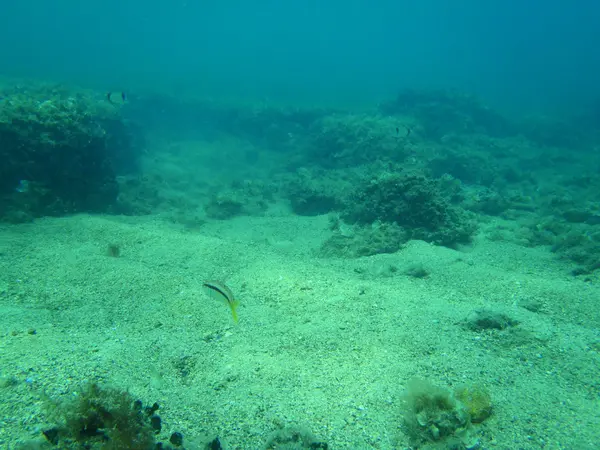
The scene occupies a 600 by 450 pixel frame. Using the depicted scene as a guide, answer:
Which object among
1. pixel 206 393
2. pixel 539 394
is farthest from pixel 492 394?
pixel 206 393

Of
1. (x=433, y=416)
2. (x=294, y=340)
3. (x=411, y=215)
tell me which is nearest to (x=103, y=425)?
(x=294, y=340)

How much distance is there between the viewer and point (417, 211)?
9250 mm

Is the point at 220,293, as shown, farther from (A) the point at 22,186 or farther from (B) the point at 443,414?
(A) the point at 22,186

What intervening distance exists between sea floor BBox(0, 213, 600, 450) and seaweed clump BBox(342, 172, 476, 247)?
3.68 feet

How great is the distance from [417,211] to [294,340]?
592 centimetres

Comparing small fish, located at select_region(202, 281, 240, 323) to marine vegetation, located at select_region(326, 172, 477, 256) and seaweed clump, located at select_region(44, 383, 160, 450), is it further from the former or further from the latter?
marine vegetation, located at select_region(326, 172, 477, 256)

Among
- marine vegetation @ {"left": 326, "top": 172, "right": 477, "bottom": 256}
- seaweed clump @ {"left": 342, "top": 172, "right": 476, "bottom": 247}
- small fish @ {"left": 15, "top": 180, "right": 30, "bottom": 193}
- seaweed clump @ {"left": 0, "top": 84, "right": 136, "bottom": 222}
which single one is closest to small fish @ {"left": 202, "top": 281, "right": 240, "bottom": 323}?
marine vegetation @ {"left": 326, "top": 172, "right": 477, "bottom": 256}

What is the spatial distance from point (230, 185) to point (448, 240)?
10.5 metres

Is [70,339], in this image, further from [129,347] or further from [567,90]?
[567,90]

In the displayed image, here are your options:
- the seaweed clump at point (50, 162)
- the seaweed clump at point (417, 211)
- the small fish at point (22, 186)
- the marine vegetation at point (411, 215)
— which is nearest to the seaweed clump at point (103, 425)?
the marine vegetation at point (411, 215)

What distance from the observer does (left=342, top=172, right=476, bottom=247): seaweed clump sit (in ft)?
29.5

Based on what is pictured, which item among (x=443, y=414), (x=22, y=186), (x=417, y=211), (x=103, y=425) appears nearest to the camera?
(x=103, y=425)

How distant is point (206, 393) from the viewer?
3764 mm

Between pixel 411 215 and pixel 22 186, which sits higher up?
pixel 411 215
